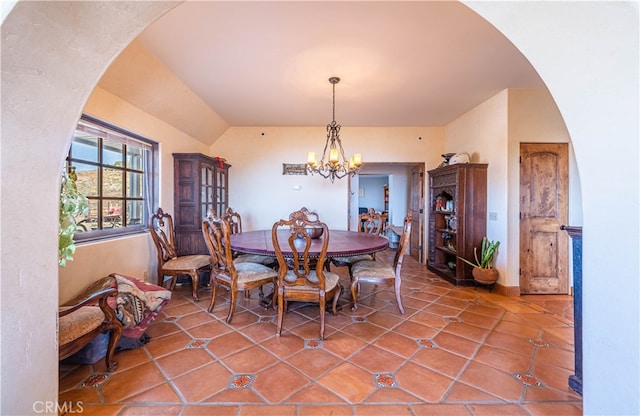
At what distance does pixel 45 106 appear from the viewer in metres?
0.94

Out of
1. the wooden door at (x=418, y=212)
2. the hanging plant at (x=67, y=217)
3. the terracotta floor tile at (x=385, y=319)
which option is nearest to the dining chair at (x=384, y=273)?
the terracotta floor tile at (x=385, y=319)

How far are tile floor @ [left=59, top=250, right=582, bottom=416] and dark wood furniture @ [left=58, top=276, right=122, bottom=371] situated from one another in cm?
25

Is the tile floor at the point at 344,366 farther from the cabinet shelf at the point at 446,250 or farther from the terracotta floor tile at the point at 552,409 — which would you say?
the cabinet shelf at the point at 446,250

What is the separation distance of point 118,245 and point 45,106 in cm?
205

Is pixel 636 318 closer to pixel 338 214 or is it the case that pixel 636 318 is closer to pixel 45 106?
pixel 45 106

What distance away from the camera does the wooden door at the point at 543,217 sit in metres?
3.05

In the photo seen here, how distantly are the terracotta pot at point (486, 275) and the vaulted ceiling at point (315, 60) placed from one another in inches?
90.4

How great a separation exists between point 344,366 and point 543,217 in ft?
10.4

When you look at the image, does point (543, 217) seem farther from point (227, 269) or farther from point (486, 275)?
point (227, 269)

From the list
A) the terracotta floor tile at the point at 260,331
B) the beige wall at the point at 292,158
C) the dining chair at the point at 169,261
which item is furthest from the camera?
the beige wall at the point at 292,158

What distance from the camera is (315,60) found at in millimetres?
2428

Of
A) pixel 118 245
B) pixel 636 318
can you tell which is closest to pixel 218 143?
pixel 118 245

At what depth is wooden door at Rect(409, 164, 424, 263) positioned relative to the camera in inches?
185

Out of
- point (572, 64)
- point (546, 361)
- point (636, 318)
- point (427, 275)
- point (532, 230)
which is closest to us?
point (636, 318)
